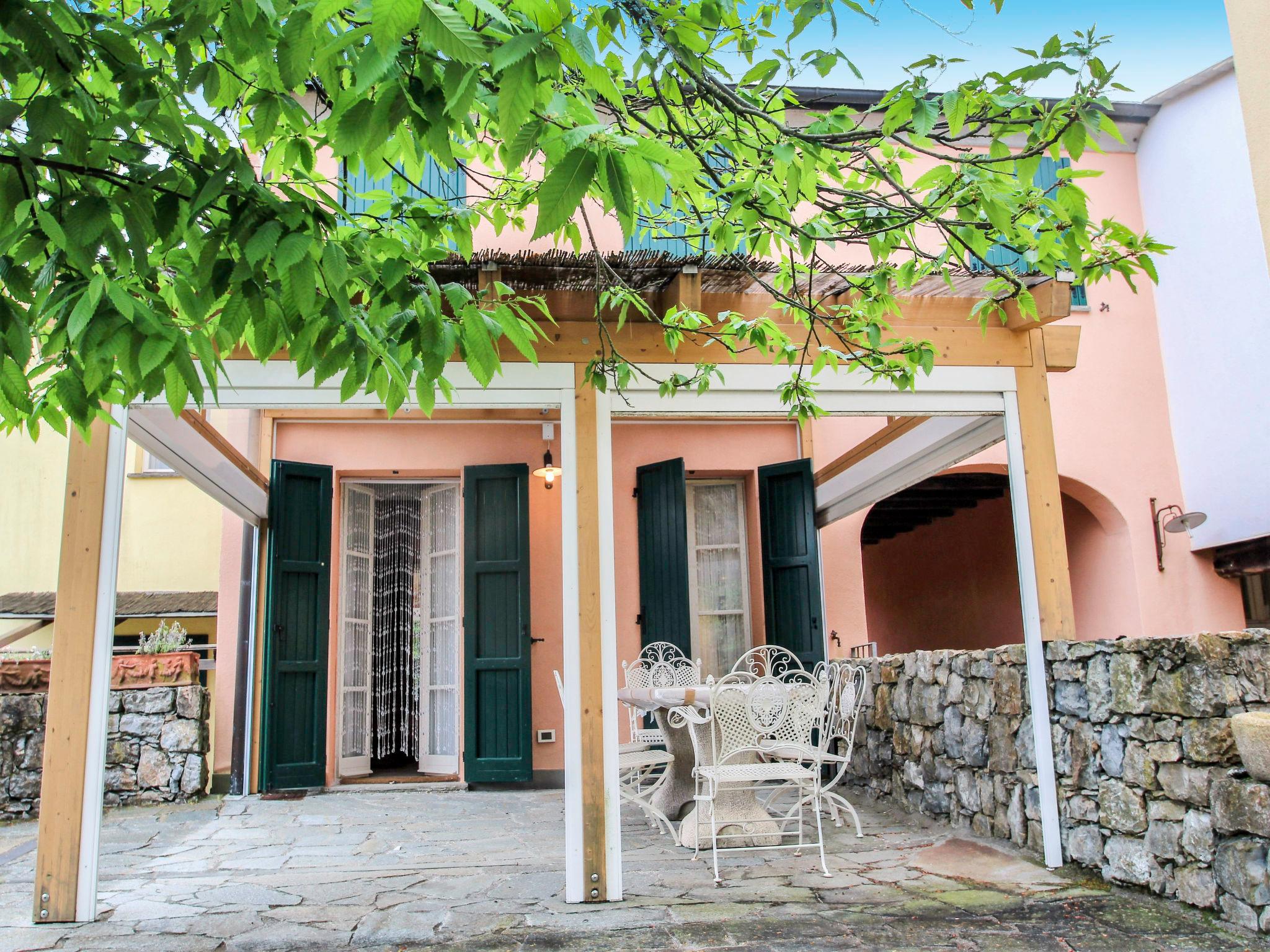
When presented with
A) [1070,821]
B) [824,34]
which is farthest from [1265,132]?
[1070,821]

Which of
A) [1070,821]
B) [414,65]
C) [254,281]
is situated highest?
[414,65]

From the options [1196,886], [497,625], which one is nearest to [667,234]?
[1196,886]

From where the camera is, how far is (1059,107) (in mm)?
2592

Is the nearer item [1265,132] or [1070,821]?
[1265,132]

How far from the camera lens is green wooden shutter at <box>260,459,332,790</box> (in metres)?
7.25

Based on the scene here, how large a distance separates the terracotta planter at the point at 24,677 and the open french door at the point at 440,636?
270cm

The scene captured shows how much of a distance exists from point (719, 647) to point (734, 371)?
12.4ft

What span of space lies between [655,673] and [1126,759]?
371cm

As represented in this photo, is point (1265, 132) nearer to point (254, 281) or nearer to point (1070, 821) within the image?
point (254, 281)

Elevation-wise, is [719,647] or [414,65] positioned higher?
[414,65]

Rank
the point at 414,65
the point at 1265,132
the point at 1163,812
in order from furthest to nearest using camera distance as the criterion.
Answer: the point at 1163,812
the point at 1265,132
the point at 414,65

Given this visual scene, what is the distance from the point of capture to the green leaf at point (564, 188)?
1.54m

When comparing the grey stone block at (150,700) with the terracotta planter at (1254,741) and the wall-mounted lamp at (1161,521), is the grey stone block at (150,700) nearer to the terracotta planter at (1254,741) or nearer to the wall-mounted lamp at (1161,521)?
the terracotta planter at (1254,741)

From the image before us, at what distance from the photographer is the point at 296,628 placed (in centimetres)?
746
